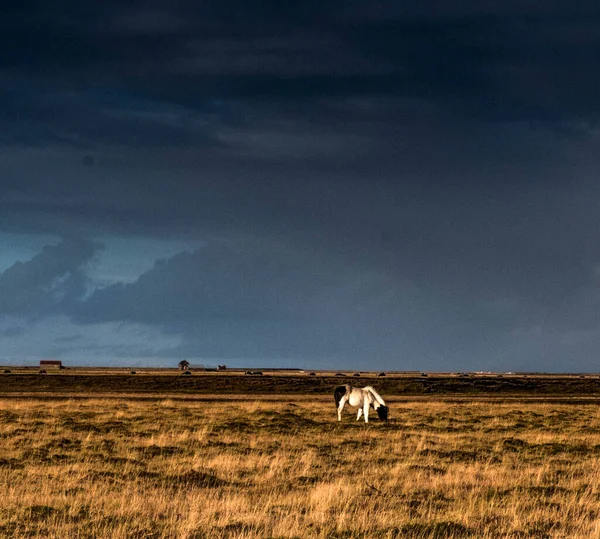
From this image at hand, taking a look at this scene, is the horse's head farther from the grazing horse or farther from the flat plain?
the flat plain

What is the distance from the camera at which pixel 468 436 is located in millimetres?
29984

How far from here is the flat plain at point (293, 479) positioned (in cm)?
1267

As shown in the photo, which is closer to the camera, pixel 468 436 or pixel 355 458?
pixel 355 458

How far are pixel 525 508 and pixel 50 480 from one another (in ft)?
33.6

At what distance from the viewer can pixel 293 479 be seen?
1823 cm

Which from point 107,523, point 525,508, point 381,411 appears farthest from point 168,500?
point 381,411

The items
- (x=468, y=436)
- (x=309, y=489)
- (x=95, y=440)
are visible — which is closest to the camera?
(x=309, y=489)

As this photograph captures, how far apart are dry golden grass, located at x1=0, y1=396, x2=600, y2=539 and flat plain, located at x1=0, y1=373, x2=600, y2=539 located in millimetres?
52

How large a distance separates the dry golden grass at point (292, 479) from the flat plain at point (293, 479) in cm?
5

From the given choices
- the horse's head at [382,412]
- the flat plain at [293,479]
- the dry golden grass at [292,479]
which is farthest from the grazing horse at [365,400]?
the dry golden grass at [292,479]

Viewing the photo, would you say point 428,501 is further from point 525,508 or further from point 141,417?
point 141,417

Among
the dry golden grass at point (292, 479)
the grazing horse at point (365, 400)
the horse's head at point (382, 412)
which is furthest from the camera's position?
the horse's head at point (382, 412)

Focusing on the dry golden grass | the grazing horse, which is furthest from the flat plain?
the grazing horse

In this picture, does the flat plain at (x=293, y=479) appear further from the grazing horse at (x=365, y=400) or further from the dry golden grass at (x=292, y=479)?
the grazing horse at (x=365, y=400)
